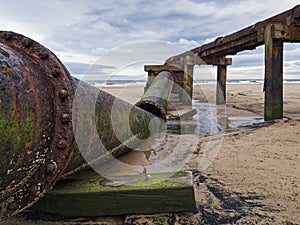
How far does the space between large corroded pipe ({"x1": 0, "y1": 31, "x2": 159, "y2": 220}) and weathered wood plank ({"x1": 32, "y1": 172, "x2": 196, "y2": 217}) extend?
30cm

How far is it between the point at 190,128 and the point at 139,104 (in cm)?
105

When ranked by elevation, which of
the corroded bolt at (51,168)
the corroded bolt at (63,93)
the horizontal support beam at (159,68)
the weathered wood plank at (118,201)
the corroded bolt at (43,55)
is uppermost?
the horizontal support beam at (159,68)

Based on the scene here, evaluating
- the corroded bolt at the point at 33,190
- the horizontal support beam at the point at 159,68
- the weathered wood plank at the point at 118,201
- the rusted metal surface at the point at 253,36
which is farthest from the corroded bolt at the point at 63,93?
the horizontal support beam at the point at 159,68

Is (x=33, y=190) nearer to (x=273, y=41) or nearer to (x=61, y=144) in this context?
(x=61, y=144)

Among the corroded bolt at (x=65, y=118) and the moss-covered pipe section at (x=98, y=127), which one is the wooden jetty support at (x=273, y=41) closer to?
the moss-covered pipe section at (x=98, y=127)

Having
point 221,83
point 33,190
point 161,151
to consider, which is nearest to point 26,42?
point 33,190

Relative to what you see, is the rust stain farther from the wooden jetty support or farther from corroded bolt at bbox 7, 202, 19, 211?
the wooden jetty support

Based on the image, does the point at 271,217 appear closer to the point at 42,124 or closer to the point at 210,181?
the point at 210,181

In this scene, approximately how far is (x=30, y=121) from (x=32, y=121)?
0.04 feet

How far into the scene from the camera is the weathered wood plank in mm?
1763

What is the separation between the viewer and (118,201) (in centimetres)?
177

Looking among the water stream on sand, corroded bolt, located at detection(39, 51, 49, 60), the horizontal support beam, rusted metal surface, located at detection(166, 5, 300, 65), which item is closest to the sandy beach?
the water stream on sand

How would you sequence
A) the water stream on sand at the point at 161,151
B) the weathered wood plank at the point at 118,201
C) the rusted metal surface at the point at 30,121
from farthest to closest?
the water stream on sand at the point at 161,151
the weathered wood plank at the point at 118,201
the rusted metal surface at the point at 30,121

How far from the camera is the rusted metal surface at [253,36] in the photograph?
5316 mm
